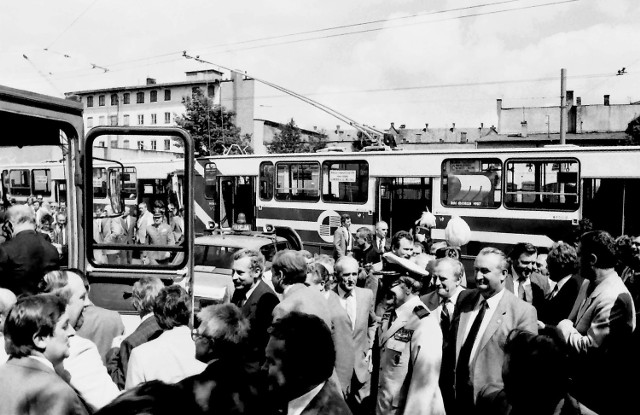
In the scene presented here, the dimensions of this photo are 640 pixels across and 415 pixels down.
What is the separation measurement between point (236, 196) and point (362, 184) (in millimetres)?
4950

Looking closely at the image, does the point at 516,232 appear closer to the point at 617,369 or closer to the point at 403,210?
the point at 403,210

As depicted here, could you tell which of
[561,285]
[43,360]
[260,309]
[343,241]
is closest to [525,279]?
[561,285]

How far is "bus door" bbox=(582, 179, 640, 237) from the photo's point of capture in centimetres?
1294

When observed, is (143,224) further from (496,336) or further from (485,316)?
→ (496,336)

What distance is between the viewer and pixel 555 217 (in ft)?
44.3

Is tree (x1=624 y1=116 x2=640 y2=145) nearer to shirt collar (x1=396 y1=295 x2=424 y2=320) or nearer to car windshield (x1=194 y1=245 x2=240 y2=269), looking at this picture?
car windshield (x1=194 y1=245 x2=240 y2=269)

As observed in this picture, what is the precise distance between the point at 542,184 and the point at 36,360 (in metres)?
12.8

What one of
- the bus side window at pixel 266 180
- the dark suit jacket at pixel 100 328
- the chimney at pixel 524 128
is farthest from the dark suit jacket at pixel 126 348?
the chimney at pixel 524 128

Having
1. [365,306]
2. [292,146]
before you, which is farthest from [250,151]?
[365,306]

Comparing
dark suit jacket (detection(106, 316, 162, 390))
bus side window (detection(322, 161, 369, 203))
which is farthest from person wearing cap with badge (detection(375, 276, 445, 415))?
bus side window (detection(322, 161, 369, 203))

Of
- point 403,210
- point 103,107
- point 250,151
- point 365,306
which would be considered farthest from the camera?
point 103,107

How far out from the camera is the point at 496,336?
4539 mm

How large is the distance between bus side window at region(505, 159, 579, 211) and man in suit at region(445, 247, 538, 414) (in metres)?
9.46

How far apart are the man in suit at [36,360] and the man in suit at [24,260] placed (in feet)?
6.87
